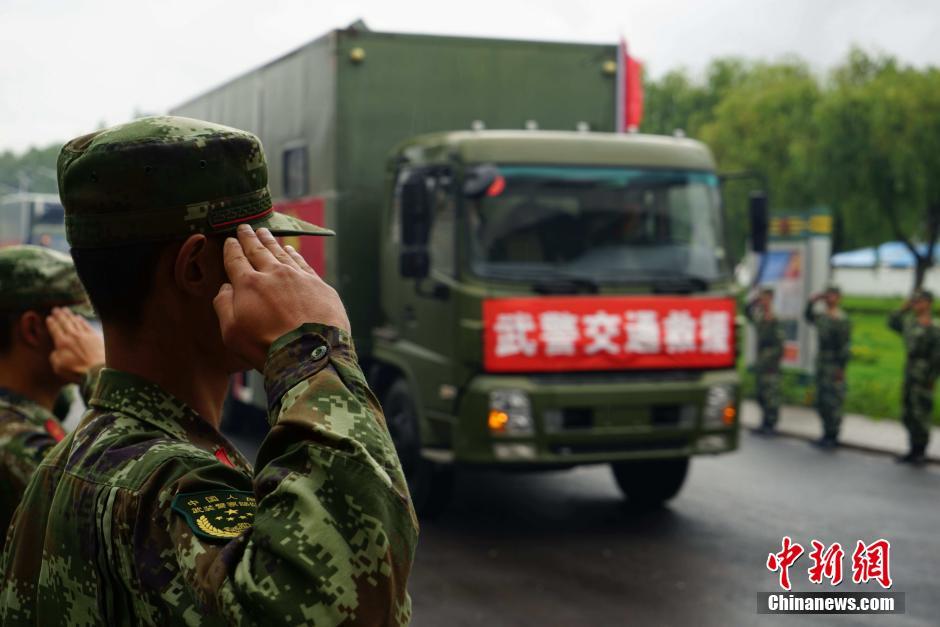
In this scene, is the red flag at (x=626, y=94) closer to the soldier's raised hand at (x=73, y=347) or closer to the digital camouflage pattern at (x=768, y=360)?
the digital camouflage pattern at (x=768, y=360)

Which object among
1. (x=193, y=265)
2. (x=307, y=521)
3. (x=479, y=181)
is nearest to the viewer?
(x=307, y=521)

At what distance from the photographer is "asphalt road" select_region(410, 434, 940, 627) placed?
6.15m

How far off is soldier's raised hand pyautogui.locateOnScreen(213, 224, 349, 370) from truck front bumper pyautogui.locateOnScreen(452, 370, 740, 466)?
5.96m

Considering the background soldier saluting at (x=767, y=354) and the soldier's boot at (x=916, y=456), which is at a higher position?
the background soldier saluting at (x=767, y=354)

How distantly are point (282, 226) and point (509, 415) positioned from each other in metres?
5.91

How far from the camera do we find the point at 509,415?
7.41 m

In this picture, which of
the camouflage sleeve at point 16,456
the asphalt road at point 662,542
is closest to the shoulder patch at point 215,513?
the camouflage sleeve at point 16,456

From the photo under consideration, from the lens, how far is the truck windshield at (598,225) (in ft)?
24.8

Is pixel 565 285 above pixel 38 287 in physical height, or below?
below

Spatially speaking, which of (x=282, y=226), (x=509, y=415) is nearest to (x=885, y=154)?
(x=509, y=415)

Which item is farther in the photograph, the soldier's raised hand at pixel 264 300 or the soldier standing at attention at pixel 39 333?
the soldier standing at attention at pixel 39 333

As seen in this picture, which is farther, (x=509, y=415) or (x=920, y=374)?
(x=920, y=374)

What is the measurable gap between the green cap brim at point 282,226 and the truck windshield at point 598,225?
231 inches

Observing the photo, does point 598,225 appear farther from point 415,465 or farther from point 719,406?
point 415,465
